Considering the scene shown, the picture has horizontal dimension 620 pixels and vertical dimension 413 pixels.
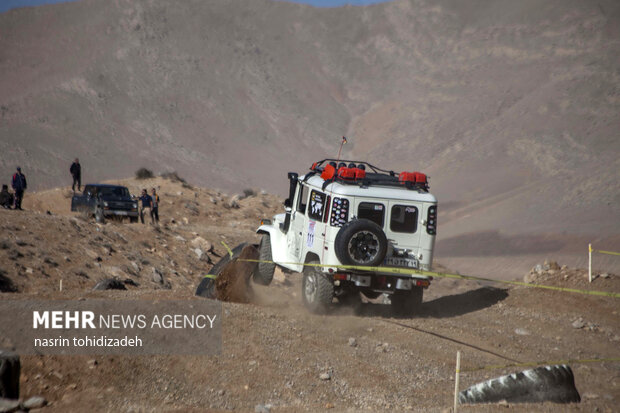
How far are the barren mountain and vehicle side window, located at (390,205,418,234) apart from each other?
2734 centimetres

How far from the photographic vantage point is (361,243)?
1227 centimetres

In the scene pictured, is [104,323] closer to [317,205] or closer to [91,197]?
[317,205]

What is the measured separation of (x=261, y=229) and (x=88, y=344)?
24.3ft

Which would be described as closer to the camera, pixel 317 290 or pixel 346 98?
pixel 317 290

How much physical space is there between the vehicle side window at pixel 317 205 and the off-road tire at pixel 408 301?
2.40 metres

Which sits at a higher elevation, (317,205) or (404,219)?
(317,205)

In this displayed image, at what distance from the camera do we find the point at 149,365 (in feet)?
27.3

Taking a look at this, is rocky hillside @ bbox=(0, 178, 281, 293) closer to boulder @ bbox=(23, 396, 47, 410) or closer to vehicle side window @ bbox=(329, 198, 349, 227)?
vehicle side window @ bbox=(329, 198, 349, 227)

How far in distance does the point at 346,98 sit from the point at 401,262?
78199mm

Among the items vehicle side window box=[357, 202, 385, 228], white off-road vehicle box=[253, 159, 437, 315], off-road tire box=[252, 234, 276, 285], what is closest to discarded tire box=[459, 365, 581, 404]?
white off-road vehicle box=[253, 159, 437, 315]

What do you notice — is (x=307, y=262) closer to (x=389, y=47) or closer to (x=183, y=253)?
(x=183, y=253)

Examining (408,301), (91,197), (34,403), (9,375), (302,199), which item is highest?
(91,197)

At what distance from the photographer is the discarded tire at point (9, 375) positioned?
6871 millimetres

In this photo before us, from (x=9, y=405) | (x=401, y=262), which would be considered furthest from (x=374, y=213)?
(x=9, y=405)
